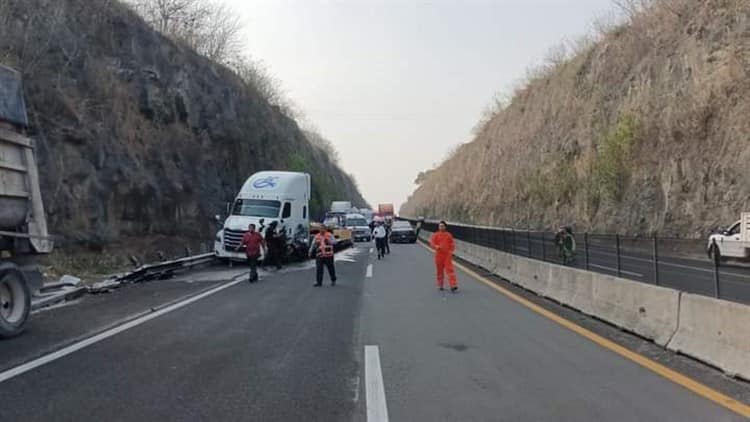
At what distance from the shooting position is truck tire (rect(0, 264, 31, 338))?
34.0ft

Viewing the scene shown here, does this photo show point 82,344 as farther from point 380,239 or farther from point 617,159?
point 617,159

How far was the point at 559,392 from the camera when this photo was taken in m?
6.62

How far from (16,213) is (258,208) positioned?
1712 cm

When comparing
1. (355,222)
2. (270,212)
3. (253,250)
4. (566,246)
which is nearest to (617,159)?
(270,212)

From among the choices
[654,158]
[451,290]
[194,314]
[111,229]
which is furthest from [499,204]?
[194,314]

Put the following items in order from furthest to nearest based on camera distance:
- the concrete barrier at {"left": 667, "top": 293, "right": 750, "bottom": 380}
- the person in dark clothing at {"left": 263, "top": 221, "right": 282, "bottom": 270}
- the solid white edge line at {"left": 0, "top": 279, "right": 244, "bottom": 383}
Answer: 1. the person in dark clothing at {"left": 263, "top": 221, "right": 282, "bottom": 270}
2. the solid white edge line at {"left": 0, "top": 279, "right": 244, "bottom": 383}
3. the concrete barrier at {"left": 667, "top": 293, "right": 750, "bottom": 380}

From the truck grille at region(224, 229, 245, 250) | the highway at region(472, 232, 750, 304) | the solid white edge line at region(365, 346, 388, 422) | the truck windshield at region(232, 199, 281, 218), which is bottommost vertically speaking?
the solid white edge line at region(365, 346, 388, 422)

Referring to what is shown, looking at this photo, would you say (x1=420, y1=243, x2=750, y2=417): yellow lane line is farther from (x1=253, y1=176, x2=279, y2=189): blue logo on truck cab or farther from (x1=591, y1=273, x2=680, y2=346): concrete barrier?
(x1=253, y1=176, x2=279, y2=189): blue logo on truck cab

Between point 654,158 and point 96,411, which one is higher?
point 654,158

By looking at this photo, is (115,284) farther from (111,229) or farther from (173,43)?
(173,43)

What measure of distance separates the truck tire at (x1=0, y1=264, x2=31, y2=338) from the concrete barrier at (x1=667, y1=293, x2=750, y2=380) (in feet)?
29.6

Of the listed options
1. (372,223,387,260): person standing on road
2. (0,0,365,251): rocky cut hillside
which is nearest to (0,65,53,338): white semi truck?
(0,0,365,251): rocky cut hillside

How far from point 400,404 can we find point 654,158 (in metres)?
27.1

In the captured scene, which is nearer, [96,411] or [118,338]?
[96,411]
